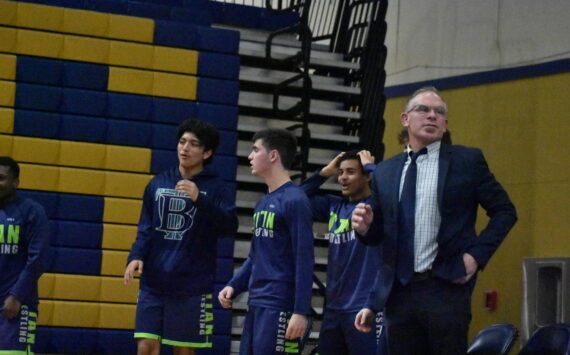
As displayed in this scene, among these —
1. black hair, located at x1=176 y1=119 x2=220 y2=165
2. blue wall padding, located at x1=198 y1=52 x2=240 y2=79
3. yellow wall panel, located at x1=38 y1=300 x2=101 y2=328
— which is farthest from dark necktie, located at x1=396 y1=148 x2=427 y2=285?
blue wall padding, located at x1=198 y1=52 x2=240 y2=79

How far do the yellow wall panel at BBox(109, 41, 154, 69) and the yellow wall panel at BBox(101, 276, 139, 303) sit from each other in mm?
1855

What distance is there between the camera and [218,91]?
953cm

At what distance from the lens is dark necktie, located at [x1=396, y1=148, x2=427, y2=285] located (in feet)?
14.6

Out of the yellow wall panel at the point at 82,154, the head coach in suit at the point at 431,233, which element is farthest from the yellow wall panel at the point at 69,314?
the head coach in suit at the point at 431,233

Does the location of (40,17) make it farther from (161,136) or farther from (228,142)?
(228,142)

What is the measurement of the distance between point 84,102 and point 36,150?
58cm

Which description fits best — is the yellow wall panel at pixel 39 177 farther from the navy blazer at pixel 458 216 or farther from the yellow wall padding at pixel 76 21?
the navy blazer at pixel 458 216

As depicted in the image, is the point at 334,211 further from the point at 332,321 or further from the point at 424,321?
the point at 424,321

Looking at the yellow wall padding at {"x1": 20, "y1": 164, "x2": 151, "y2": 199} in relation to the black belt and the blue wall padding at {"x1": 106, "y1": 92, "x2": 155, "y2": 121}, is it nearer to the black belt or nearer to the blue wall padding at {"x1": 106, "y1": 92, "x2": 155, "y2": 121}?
the blue wall padding at {"x1": 106, "y1": 92, "x2": 155, "y2": 121}

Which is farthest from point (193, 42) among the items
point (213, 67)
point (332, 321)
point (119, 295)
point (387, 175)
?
point (387, 175)

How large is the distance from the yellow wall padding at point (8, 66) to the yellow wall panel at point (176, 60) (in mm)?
1200

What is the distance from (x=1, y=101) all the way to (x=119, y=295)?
1879mm

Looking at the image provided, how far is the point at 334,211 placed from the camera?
20.9ft

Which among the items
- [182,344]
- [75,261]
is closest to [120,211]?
[75,261]
